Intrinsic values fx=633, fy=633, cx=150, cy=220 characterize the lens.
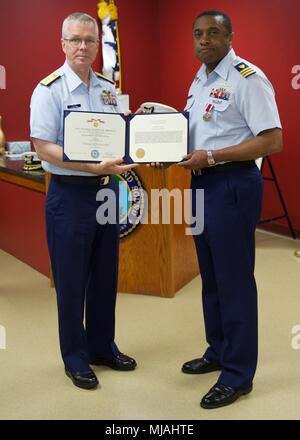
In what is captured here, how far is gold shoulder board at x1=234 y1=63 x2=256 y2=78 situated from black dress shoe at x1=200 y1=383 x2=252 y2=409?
131cm

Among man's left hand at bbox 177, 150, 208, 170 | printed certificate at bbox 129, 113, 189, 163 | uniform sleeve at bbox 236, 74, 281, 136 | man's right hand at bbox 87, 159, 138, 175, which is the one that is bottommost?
man's right hand at bbox 87, 159, 138, 175

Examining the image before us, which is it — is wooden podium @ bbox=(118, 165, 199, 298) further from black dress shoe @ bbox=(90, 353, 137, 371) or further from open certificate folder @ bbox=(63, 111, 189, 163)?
open certificate folder @ bbox=(63, 111, 189, 163)

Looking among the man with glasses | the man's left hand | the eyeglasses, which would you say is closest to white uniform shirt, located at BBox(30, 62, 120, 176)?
the man with glasses

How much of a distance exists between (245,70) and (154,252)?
180 centimetres

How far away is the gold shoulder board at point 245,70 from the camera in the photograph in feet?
8.16

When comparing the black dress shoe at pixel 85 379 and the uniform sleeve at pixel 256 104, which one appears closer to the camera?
the uniform sleeve at pixel 256 104

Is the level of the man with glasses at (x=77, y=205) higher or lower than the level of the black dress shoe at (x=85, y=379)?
higher

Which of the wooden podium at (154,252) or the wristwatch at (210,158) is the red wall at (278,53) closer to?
the wooden podium at (154,252)

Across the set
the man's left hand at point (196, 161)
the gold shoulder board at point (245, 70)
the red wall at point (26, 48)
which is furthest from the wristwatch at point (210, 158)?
the red wall at point (26, 48)

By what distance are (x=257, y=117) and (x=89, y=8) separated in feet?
14.5

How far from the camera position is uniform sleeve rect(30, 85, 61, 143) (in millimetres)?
2643

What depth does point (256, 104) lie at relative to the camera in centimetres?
246

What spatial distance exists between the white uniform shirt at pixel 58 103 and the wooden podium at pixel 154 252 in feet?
4.22
